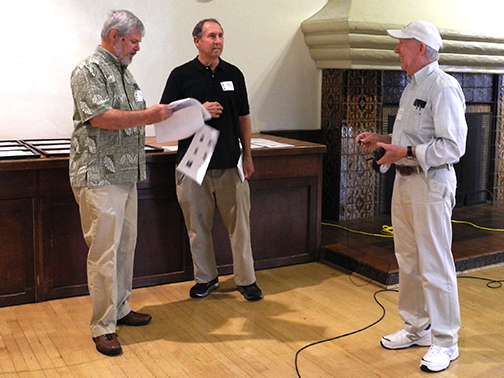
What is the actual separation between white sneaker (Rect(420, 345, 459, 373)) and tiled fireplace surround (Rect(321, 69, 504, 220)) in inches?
101

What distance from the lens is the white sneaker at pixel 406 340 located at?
3396mm

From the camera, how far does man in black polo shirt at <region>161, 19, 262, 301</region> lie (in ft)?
12.8

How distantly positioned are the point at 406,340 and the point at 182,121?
161cm

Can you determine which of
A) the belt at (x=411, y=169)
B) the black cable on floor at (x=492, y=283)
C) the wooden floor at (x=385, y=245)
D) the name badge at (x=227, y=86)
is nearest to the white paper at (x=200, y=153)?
the name badge at (x=227, y=86)

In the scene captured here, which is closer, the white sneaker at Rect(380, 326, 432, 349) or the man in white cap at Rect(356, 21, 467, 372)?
the man in white cap at Rect(356, 21, 467, 372)

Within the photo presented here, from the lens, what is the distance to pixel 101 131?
3.23m

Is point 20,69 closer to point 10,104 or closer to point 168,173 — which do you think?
point 10,104

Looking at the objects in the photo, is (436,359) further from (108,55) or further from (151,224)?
(108,55)

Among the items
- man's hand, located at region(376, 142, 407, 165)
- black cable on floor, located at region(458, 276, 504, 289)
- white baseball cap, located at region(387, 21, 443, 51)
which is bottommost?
black cable on floor, located at region(458, 276, 504, 289)

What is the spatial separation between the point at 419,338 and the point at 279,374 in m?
0.81

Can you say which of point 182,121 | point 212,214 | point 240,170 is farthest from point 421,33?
point 212,214

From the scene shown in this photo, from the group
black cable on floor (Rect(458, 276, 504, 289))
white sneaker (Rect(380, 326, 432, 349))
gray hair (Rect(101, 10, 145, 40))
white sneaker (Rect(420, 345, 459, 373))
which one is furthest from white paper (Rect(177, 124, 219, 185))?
black cable on floor (Rect(458, 276, 504, 289))

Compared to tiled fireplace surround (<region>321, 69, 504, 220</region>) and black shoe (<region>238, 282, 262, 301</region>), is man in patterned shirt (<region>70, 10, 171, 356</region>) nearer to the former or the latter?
black shoe (<region>238, 282, 262, 301</region>)

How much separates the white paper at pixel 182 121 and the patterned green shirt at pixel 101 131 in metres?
0.15
